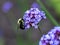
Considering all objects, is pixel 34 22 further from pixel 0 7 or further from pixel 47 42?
pixel 0 7

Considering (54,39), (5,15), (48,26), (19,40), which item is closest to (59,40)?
(54,39)

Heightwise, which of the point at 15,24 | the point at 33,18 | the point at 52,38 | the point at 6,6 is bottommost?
the point at 52,38

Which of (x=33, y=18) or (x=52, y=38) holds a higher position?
(x=33, y=18)

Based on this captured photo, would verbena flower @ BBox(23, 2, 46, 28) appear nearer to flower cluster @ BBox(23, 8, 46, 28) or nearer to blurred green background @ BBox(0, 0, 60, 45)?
flower cluster @ BBox(23, 8, 46, 28)

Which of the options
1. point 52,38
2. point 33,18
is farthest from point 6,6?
point 52,38

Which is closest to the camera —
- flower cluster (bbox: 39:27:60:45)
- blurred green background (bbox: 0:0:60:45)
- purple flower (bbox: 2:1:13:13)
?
flower cluster (bbox: 39:27:60:45)

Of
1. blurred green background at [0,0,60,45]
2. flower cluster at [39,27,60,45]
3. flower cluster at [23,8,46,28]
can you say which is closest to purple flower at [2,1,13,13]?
blurred green background at [0,0,60,45]

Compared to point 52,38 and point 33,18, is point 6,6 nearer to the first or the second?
point 33,18

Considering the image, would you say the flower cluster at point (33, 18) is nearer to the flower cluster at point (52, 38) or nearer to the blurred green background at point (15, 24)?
the flower cluster at point (52, 38)
